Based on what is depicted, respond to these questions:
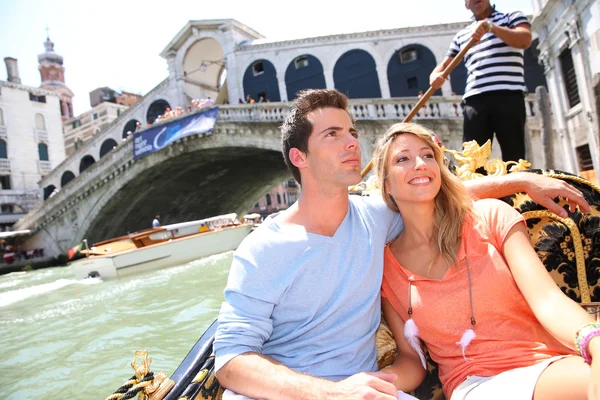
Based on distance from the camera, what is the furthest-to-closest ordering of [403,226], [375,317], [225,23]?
1. [225,23]
2. [403,226]
3. [375,317]

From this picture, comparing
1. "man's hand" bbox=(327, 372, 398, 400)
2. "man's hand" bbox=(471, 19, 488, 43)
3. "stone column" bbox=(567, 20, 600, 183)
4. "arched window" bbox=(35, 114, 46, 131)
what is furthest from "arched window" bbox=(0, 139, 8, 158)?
"man's hand" bbox=(327, 372, 398, 400)

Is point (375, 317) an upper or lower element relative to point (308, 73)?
lower

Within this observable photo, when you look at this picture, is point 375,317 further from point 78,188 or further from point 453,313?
point 78,188

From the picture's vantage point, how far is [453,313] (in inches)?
46.5

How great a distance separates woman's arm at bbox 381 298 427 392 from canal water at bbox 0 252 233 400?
200 centimetres

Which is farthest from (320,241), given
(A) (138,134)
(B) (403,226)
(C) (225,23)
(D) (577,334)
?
(C) (225,23)

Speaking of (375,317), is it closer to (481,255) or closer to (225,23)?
(481,255)

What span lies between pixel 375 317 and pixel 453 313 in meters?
0.23

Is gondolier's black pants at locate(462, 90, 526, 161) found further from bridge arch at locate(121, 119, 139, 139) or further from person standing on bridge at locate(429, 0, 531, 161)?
bridge arch at locate(121, 119, 139, 139)

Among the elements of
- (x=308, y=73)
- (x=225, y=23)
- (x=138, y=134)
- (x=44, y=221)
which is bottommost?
(x=44, y=221)

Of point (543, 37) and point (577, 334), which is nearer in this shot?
point (577, 334)

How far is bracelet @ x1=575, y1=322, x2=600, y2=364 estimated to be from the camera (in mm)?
879

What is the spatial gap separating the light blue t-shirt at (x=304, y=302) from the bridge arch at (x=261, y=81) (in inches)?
533

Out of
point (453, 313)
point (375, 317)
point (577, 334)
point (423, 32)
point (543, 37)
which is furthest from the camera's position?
point (423, 32)
